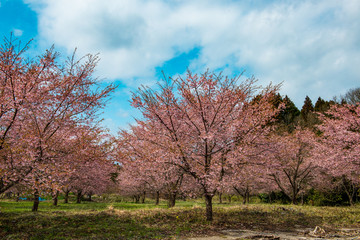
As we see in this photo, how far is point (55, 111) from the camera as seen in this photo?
30.0 ft

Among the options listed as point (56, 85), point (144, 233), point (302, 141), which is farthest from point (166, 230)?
point (302, 141)

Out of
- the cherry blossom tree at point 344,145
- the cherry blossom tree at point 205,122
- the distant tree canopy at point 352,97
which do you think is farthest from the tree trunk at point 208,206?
the distant tree canopy at point 352,97

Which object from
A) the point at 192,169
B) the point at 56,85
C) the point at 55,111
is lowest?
the point at 192,169

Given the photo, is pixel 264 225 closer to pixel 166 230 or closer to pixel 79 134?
pixel 166 230

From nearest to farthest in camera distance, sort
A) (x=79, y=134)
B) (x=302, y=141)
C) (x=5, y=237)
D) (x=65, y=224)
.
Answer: (x=5, y=237), (x=65, y=224), (x=79, y=134), (x=302, y=141)

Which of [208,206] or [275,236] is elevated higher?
[208,206]

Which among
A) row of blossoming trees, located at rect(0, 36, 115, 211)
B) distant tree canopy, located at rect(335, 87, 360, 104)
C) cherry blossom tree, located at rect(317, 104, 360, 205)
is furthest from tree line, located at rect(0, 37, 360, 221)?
distant tree canopy, located at rect(335, 87, 360, 104)

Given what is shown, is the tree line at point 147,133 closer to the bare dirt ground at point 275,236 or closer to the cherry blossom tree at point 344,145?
the bare dirt ground at point 275,236

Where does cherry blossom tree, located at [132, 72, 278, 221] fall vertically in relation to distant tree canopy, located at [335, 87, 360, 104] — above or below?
below

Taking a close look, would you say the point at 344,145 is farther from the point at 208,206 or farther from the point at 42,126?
the point at 42,126

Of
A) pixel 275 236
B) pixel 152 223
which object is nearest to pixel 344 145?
pixel 275 236

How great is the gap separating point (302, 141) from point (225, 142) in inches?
530

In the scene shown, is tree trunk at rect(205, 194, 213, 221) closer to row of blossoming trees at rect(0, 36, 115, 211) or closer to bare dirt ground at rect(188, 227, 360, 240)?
bare dirt ground at rect(188, 227, 360, 240)

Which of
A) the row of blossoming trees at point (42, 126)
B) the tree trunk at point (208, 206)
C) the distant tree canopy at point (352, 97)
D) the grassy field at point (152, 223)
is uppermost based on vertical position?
the distant tree canopy at point (352, 97)
